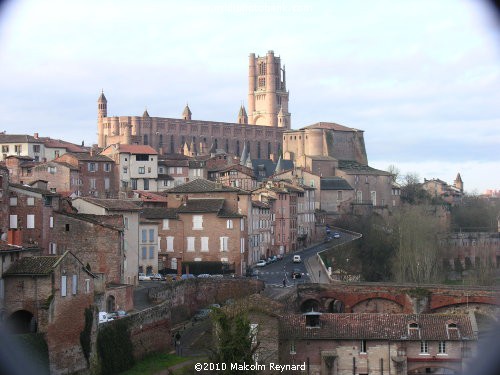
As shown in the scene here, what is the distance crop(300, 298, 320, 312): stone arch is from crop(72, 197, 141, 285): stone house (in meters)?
5.77

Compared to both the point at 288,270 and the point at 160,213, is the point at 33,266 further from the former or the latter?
the point at 288,270

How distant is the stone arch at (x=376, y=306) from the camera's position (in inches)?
1204

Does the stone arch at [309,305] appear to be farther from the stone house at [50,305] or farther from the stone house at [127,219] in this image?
the stone house at [50,305]

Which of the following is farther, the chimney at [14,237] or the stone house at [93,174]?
the stone house at [93,174]

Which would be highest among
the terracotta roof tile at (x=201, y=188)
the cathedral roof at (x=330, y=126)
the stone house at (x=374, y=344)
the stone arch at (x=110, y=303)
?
the cathedral roof at (x=330, y=126)

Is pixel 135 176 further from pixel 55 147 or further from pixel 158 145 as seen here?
pixel 158 145

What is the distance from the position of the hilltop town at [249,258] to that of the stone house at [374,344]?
3 cm

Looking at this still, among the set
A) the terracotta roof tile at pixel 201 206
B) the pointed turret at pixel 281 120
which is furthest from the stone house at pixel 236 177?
the pointed turret at pixel 281 120

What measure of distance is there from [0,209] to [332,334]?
8.38 meters

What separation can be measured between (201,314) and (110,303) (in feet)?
19.5

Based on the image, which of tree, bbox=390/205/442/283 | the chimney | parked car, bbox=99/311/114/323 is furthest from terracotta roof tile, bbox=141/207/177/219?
parked car, bbox=99/311/114/323

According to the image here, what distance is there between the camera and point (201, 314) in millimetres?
25953

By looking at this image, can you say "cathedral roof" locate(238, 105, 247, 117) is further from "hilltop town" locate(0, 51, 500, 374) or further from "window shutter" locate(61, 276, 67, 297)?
"window shutter" locate(61, 276, 67, 297)

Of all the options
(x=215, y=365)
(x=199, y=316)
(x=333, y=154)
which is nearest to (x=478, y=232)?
(x=333, y=154)
